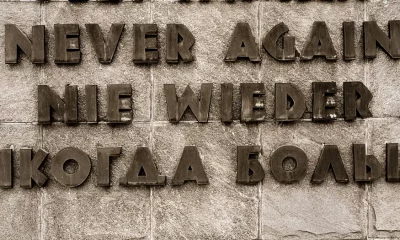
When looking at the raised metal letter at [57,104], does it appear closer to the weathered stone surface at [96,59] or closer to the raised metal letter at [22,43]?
the weathered stone surface at [96,59]

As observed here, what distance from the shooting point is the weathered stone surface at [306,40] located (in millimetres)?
3812

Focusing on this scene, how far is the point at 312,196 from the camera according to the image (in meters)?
3.80

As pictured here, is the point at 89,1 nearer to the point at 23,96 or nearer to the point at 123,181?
the point at 23,96

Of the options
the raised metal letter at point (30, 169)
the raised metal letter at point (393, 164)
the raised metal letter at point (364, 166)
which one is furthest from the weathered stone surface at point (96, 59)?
the raised metal letter at point (393, 164)

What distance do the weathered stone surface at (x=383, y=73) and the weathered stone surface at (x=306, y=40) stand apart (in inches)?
3.5

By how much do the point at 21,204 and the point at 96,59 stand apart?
1.42 meters

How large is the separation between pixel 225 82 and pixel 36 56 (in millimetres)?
1643

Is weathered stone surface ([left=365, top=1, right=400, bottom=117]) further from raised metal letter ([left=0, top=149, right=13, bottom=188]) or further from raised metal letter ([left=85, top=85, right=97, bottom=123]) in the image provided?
raised metal letter ([left=0, top=149, right=13, bottom=188])

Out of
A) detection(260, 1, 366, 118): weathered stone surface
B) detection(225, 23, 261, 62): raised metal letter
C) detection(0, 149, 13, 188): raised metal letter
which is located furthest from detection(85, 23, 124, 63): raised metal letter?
detection(260, 1, 366, 118): weathered stone surface

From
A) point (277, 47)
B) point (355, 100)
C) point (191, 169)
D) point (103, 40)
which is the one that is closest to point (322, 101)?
point (355, 100)

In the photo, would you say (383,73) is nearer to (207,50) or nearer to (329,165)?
(329,165)

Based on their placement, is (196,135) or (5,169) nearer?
(5,169)

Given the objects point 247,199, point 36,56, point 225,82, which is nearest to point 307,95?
point 225,82

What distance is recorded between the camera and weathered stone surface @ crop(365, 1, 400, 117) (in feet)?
12.6
